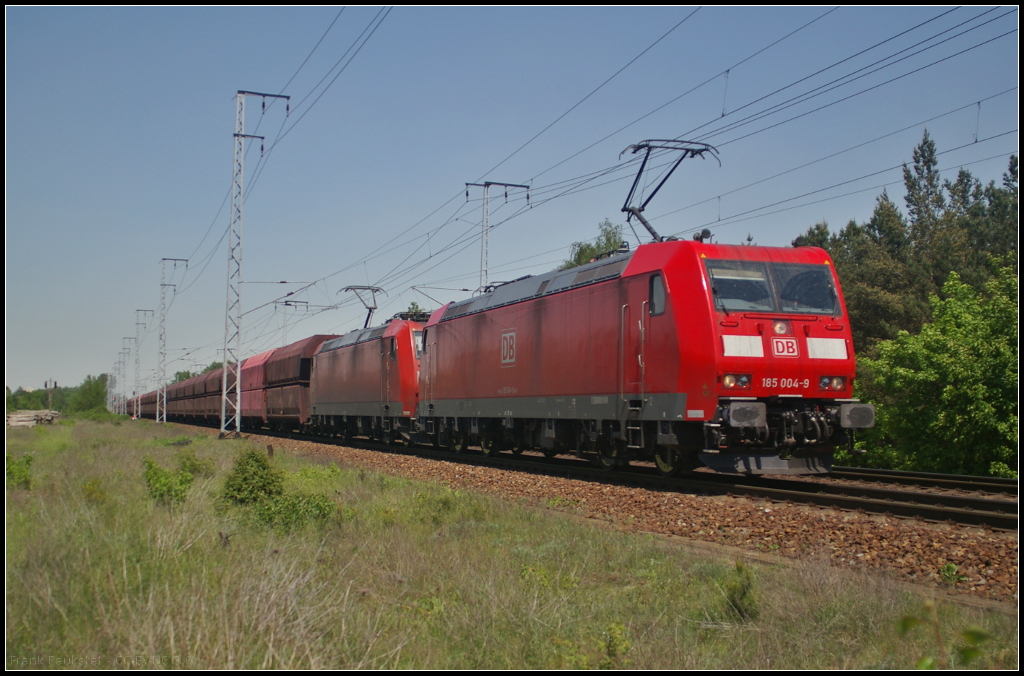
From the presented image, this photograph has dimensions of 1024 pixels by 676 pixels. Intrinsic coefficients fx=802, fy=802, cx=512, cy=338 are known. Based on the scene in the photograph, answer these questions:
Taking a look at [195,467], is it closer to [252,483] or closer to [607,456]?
[252,483]

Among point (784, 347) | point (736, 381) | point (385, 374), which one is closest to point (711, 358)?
point (736, 381)

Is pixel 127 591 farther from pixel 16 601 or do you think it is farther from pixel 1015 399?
pixel 1015 399

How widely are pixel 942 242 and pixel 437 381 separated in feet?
132

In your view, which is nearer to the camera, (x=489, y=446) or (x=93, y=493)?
(x=93, y=493)

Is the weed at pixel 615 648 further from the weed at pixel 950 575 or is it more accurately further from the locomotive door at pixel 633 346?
the locomotive door at pixel 633 346

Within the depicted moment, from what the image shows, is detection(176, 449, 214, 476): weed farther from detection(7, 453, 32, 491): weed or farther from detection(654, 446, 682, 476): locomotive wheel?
detection(654, 446, 682, 476): locomotive wheel

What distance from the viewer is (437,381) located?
23.3 m

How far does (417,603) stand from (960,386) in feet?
50.2

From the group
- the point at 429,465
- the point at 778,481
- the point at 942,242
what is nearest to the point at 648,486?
the point at 778,481

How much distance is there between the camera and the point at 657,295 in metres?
13.3

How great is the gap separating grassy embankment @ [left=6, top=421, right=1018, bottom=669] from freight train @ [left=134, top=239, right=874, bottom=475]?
14.1ft

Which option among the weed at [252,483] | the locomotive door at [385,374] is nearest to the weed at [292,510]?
the weed at [252,483]

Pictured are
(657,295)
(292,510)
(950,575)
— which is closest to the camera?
(950,575)

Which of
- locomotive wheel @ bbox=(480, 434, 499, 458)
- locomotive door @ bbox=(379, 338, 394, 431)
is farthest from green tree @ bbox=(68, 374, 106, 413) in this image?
locomotive wheel @ bbox=(480, 434, 499, 458)
